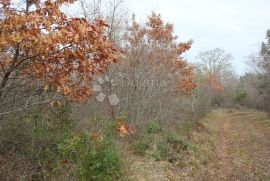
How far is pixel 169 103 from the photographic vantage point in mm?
17094

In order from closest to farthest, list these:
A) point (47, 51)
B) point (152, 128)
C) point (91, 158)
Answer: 1. point (47, 51)
2. point (91, 158)
3. point (152, 128)

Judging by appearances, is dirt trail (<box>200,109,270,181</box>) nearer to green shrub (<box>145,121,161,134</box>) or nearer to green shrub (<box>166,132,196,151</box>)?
green shrub (<box>166,132,196,151</box>)

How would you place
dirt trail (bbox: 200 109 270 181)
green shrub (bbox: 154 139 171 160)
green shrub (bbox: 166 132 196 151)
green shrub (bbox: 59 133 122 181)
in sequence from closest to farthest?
green shrub (bbox: 59 133 122 181) → dirt trail (bbox: 200 109 270 181) → green shrub (bbox: 154 139 171 160) → green shrub (bbox: 166 132 196 151)

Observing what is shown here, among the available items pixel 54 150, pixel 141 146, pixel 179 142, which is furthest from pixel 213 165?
pixel 54 150

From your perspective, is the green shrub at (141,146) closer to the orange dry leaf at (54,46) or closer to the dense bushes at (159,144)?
the dense bushes at (159,144)

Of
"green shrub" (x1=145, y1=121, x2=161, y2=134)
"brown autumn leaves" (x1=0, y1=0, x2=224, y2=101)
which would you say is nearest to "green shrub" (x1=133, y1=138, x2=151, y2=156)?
"green shrub" (x1=145, y1=121, x2=161, y2=134)

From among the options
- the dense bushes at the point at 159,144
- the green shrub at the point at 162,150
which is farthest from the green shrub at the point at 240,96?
the green shrub at the point at 162,150

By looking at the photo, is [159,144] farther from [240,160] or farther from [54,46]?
[54,46]

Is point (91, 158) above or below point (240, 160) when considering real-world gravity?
above

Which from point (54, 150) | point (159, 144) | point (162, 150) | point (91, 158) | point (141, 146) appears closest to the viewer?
point (54, 150)

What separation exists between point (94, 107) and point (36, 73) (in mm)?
5609

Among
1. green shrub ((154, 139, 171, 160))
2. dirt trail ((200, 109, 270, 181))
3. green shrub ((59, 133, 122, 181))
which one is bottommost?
dirt trail ((200, 109, 270, 181))

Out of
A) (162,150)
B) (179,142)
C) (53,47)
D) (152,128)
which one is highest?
(53,47)

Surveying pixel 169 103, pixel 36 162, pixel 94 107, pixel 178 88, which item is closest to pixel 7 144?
pixel 36 162
